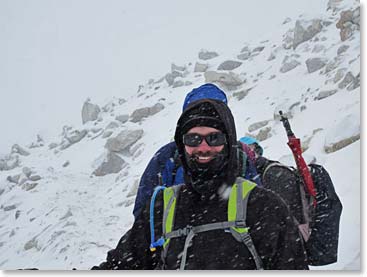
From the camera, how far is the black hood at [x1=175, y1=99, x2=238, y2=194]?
1.20 m

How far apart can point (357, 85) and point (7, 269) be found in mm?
2286

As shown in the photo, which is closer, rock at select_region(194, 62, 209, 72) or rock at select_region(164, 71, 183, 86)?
rock at select_region(164, 71, 183, 86)

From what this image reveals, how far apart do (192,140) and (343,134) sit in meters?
1.53

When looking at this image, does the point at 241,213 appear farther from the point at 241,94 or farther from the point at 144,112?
the point at 144,112

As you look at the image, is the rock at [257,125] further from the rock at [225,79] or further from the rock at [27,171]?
the rock at [27,171]

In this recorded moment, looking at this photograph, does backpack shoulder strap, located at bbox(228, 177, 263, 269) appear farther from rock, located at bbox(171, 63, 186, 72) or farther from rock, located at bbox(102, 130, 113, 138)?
rock, located at bbox(102, 130, 113, 138)

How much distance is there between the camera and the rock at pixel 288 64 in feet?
10.0

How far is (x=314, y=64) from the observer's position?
10.8 feet

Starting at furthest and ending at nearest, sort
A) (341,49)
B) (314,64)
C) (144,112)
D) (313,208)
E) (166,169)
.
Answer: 1. (144,112)
2. (314,64)
3. (341,49)
4. (313,208)
5. (166,169)

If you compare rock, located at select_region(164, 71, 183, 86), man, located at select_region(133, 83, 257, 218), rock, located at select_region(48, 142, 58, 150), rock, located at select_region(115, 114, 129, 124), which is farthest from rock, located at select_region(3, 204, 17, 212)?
man, located at select_region(133, 83, 257, 218)

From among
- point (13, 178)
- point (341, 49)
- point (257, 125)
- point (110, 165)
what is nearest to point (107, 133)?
point (110, 165)

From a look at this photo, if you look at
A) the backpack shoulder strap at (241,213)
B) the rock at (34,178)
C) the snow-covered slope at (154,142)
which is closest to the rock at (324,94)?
the snow-covered slope at (154,142)

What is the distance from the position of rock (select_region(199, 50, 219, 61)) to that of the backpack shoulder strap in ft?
5.86

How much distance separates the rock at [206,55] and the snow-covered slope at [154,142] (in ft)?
0.11
